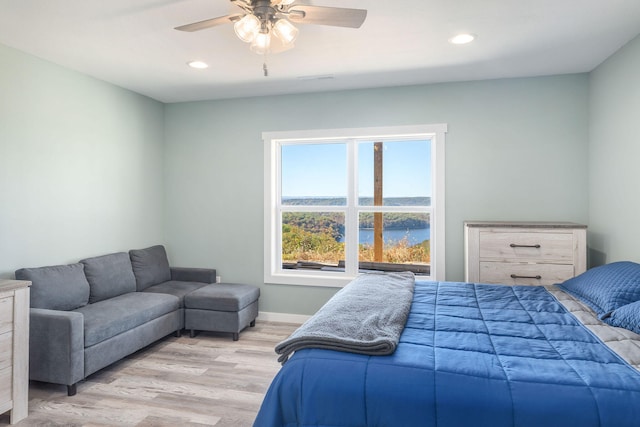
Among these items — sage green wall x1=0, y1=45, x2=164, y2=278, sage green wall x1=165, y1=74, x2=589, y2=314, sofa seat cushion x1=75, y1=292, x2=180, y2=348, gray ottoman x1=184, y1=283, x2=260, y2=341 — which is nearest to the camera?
sofa seat cushion x1=75, y1=292, x2=180, y2=348

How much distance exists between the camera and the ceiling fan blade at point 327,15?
78.9 inches

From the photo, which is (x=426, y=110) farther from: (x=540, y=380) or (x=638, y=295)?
(x=540, y=380)

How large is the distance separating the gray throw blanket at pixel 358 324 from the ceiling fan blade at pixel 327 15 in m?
1.53

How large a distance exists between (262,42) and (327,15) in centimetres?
45

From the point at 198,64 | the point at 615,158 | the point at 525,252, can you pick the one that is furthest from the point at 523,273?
the point at 198,64

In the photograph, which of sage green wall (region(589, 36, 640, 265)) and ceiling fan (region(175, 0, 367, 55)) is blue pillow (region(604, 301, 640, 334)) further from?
ceiling fan (region(175, 0, 367, 55))

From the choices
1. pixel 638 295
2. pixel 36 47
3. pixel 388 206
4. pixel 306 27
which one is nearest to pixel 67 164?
pixel 36 47

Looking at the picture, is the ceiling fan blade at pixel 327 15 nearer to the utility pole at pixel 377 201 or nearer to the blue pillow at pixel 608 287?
the blue pillow at pixel 608 287

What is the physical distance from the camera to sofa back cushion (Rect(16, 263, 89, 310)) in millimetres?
→ 3039

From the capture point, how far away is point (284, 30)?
2207mm

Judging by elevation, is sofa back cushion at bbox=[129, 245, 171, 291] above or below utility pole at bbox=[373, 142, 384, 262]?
below

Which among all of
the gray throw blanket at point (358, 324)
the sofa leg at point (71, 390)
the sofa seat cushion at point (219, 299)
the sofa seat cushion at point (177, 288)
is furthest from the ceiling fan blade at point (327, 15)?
the sofa seat cushion at point (177, 288)

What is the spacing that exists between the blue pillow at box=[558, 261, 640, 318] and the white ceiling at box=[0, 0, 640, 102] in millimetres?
1648

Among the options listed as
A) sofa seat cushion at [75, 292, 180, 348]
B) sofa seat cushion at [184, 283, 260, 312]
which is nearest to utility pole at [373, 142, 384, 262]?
sofa seat cushion at [184, 283, 260, 312]
